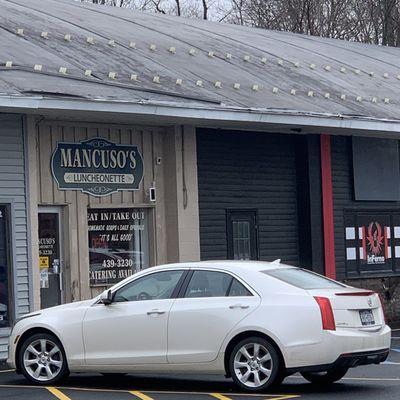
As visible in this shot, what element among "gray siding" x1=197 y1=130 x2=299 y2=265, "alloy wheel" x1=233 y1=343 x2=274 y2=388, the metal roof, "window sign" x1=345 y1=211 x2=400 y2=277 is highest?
the metal roof

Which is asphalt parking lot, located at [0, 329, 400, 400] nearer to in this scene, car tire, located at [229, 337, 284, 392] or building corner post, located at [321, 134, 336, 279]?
car tire, located at [229, 337, 284, 392]

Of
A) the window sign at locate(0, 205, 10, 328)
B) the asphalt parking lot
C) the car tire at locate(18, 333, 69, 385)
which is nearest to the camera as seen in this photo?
the asphalt parking lot

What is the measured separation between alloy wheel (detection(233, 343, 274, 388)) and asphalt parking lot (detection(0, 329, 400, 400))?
17cm

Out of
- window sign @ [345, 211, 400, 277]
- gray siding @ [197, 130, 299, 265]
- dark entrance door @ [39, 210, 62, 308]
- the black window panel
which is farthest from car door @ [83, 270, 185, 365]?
the black window panel

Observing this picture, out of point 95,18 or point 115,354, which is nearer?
point 115,354

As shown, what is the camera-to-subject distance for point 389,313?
2425cm

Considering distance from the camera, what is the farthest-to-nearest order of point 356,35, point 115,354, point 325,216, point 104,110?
point 356,35
point 325,216
point 104,110
point 115,354

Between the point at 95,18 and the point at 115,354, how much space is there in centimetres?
1226

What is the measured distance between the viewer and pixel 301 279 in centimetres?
1358

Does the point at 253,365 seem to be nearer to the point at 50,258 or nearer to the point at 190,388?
the point at 190,388

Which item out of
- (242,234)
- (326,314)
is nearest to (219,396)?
(326,314)

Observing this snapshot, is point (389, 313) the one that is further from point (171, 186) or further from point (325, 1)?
point (325, 1)

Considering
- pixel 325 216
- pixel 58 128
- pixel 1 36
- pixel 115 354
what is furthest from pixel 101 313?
pixel 325 216

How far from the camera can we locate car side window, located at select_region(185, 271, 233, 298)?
1341 cm
